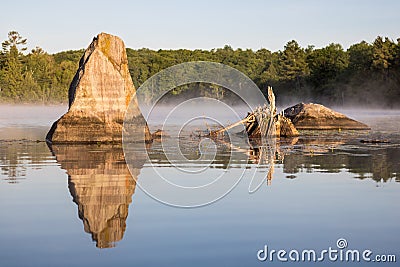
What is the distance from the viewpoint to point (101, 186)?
36.5 feet

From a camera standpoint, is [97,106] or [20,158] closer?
[20,158]

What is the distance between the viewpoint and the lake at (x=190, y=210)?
7.13m

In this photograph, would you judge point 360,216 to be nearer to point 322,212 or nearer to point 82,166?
point 322,212

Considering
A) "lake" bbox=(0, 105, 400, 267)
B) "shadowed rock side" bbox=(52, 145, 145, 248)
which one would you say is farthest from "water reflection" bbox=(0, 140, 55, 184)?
"shadowed rock side" bbox=(52, 145, 145, 248)

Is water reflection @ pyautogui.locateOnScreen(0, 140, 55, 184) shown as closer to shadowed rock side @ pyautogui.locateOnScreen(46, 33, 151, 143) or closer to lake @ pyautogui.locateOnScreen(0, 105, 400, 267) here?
lake @ pyautogui.locateOnScreen(0, 105, 400, 267)

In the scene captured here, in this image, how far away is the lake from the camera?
23.4ft

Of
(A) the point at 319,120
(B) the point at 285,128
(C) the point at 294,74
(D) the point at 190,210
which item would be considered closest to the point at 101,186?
(D) the point at 190,210

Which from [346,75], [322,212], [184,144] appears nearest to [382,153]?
[184,144]

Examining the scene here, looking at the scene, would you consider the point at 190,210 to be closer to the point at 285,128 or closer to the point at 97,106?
the point at 97,106

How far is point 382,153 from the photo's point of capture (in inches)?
690

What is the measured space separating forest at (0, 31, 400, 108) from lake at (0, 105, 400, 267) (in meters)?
65.8

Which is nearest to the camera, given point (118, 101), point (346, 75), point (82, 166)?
point (82, 166)

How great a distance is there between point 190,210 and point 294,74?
88.5 m

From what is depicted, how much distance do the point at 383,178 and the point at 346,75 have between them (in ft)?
254
